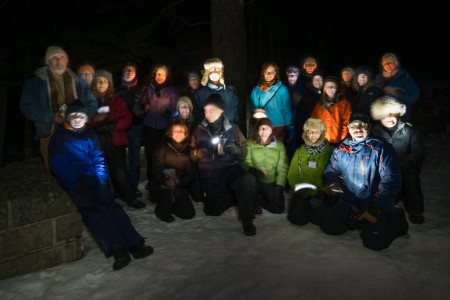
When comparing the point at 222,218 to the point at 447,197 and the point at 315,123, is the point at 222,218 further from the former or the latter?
the point at 447,197

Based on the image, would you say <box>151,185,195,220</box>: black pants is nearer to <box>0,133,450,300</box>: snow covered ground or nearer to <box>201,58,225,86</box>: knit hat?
<box>0,133,450,300</box>: snow covered ground

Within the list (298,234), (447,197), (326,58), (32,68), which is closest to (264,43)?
(326,58)

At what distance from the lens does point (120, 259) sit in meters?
3.65

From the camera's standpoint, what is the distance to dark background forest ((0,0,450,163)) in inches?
312

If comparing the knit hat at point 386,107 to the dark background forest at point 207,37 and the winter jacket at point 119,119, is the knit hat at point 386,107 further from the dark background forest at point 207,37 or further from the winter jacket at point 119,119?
the winter jacket at point 119,119

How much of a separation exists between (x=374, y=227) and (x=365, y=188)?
508 mm

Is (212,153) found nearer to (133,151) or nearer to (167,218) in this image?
(167,218)

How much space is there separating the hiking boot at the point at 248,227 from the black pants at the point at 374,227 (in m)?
0.77

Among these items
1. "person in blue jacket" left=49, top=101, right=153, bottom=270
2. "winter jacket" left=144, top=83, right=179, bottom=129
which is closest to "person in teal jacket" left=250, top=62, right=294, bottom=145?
"winter jacket" left=144, top=83, right=179, bottom=129

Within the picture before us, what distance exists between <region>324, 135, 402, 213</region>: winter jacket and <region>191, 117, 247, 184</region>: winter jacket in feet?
4.26

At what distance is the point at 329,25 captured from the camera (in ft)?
63.0

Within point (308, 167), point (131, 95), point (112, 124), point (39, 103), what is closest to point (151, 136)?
point (131, 95)

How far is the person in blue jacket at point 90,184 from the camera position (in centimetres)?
381

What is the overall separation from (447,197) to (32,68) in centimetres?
831
